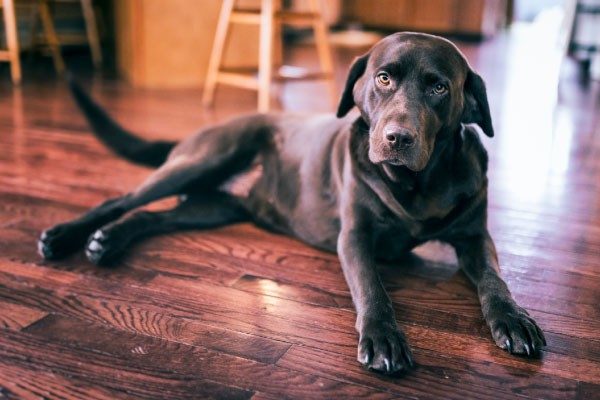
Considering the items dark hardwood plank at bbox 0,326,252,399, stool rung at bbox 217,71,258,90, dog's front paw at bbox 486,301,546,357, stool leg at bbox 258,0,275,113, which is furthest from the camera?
stool rung at bbox 217,71,258,90

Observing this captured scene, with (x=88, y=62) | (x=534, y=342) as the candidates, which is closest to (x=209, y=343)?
(x=534, y=342)

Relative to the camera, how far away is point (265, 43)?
3545 millimetres

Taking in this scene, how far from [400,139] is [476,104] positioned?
319 millimetres

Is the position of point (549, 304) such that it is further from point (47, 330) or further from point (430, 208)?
point (47, 330)

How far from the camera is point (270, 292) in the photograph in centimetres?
162

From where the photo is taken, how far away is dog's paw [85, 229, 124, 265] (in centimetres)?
172

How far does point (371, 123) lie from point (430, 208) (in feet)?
0.77

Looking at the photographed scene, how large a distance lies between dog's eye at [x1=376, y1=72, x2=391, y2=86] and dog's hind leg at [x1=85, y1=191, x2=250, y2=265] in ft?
2.31

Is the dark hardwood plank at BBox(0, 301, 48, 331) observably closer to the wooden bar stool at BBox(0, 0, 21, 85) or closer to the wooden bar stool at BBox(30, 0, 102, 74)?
the wooden bar stool at BBox(0, 0, 21, 85)

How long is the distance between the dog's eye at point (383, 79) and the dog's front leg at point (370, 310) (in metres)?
0.34

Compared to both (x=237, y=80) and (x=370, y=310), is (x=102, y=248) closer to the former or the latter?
(x=370, y=310)

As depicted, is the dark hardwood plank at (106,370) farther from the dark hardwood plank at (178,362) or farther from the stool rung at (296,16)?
the stool rung at (296,16)

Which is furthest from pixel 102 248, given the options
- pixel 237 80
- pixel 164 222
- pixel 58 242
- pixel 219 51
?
pixel 219 51

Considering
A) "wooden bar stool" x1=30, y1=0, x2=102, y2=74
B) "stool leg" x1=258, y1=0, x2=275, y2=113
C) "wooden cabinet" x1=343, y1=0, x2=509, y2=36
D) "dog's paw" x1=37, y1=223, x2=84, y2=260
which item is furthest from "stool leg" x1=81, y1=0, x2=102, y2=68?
"wooden cabinet" x1=343, y1=0, x2=509, y2=36
